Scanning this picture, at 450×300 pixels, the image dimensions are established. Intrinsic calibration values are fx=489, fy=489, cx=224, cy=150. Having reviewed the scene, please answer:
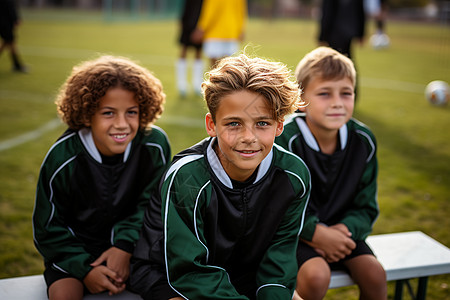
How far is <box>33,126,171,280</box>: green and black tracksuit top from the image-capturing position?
2137 mm

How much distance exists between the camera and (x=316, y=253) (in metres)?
2.28

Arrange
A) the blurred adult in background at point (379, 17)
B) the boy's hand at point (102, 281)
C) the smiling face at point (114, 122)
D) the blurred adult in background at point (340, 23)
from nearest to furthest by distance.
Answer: the boy's hand at point (102, 281) < the smiling face at point (114, 122) < the blurred adult in background at point (340, 23) < the blurred adult in background at point (379, 17)

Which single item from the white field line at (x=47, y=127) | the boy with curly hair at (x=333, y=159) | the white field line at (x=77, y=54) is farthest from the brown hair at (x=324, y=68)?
the white field line at (x=77, y=54)

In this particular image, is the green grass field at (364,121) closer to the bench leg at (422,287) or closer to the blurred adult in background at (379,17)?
the bench leg at (422,287)

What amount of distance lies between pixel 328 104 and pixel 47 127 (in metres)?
4.14

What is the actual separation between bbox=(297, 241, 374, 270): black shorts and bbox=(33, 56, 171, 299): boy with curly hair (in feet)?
2.51

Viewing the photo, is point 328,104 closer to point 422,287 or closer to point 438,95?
point 422,287

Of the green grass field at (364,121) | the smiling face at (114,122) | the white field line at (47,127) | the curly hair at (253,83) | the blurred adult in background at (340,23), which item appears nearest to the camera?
the curly hair at (253,83)

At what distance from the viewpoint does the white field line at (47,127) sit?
16.5 feet

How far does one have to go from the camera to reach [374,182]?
8.16 ft

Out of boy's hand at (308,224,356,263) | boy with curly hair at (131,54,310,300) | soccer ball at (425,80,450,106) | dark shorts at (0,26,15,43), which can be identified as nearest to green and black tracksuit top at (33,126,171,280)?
boy with curly hair at (131,54,310,300)

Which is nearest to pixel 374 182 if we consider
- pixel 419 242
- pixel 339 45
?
pixel 419 242

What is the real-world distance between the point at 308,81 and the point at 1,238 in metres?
2.23

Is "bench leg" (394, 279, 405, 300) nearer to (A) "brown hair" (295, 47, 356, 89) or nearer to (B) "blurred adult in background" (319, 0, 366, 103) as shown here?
(A) "brown hair" (295, 47, 356, 89)
